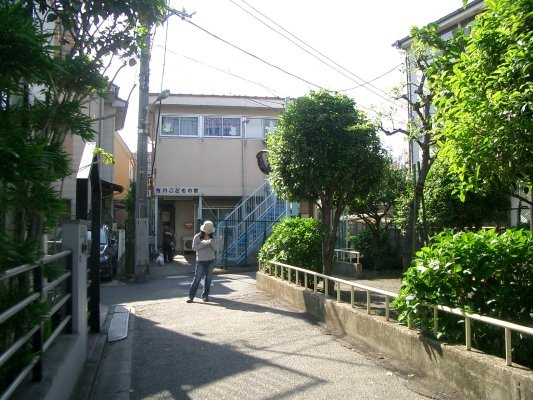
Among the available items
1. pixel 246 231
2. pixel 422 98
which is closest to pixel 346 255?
pixel 246 231

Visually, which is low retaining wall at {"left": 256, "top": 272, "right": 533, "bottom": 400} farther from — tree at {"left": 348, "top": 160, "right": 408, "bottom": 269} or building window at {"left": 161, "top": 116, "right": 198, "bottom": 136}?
building window at {"left": 161, "top": 116, "right": 198, "bottom": 136}

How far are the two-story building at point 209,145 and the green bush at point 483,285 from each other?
56.7ft

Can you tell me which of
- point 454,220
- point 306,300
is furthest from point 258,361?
point 454,220

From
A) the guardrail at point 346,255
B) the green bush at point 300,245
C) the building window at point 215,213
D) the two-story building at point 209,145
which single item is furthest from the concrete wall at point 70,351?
the building window at point 215,213

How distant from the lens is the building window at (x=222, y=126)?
23766 millimetres

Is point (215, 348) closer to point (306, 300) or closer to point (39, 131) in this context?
point (306, 300)

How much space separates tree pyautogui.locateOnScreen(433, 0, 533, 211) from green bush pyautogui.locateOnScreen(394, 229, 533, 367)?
0.85m

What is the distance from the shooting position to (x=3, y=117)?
2.97 m

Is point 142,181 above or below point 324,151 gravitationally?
below

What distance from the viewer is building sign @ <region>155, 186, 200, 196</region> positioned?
23.1 meters

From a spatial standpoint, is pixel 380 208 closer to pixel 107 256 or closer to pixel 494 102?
pixel 107 256

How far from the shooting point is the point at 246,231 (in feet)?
62.1

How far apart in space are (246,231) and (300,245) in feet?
25.6

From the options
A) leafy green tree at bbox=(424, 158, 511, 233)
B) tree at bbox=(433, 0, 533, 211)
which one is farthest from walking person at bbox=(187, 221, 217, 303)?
tree at bbox=(433, 0, 533, 211)
